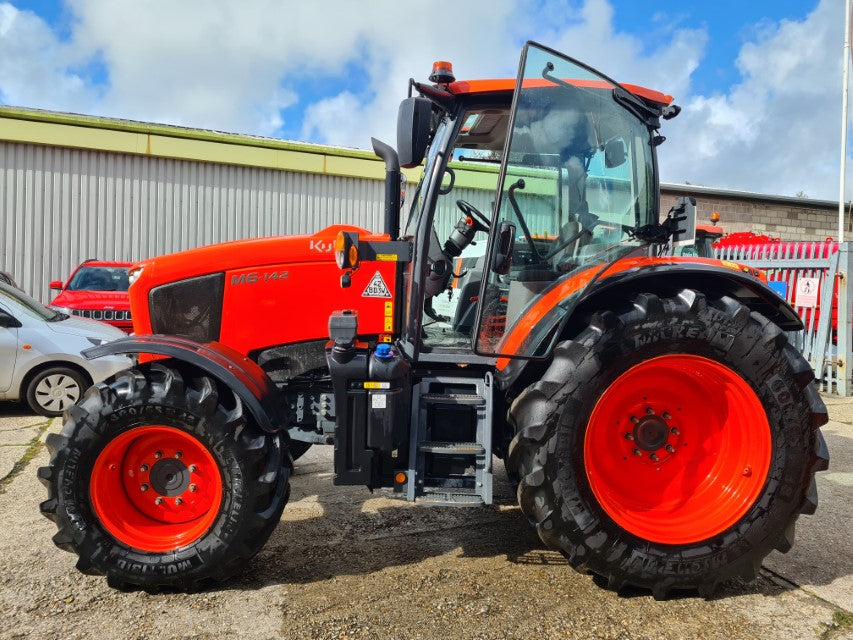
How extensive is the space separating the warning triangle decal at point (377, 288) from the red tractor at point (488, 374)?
28 mm

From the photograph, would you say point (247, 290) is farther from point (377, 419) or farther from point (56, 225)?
point (56, 225)

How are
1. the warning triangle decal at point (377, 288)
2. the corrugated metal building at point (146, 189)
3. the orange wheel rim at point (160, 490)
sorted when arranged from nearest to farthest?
1. the orange wheel rim at point (160, 490)
2. the warning triangle decal at point (377, 288)
3. the corrugated metal building at point (146, 189)

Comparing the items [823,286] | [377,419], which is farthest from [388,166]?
[823,286]

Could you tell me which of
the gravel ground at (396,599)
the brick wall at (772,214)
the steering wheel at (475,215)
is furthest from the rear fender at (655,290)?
the brick wall at (772,214)

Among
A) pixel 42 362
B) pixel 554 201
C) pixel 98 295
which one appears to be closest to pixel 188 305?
pixel 554 201

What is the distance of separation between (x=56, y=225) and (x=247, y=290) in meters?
10.8

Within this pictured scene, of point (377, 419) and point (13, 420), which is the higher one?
point (377, 419)

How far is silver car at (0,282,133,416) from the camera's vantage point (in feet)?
21.2

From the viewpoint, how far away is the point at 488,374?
3084mm

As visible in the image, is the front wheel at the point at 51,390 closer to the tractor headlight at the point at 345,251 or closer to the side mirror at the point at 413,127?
the tractor headlight at the point at 345,251

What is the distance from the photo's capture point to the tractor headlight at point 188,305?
344 centimetres

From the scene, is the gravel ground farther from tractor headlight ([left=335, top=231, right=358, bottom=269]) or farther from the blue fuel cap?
tractor headlight ([left=335, top=231, right=358, bottom=269])

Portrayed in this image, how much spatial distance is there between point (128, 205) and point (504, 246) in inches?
458

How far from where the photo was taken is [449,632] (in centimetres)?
258
